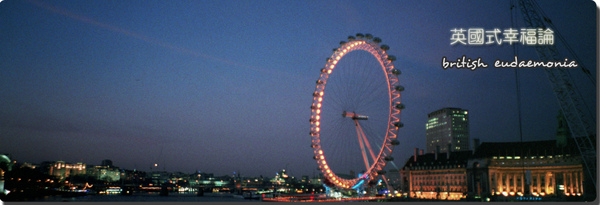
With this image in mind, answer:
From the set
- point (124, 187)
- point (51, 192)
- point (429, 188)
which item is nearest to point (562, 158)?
point (429, 188)

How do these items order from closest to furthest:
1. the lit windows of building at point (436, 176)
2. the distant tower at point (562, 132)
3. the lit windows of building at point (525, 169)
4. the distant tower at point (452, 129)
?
the lit windows of building at point (525, 169) → the distant tower at point (562, 132) → the lit windows of building at point (436, 176) → the distant tower at point (452, 129)

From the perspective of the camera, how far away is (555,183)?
87438 mm

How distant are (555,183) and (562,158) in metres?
4.49

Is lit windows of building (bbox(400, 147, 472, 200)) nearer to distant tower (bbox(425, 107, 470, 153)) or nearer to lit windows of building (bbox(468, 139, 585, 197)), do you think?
lit windows of building (bbox(468, 139, 585, 197))

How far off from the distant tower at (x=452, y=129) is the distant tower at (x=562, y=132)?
8271 centimetres

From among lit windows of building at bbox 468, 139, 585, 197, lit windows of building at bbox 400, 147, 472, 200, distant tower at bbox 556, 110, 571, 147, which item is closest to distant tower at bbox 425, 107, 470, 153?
lit windows of building at bbox 400, 147, 472, 200

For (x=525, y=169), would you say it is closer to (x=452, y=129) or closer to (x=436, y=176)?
(x=436, y=176)

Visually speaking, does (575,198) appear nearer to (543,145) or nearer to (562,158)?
(562,158)

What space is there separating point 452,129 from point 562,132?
8726 centimetres

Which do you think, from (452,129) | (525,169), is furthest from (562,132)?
(452,129)

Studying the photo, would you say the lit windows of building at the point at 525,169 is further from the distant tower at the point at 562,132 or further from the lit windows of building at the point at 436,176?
the lit windows of building at the point at 436,176

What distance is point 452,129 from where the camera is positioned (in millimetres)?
178875

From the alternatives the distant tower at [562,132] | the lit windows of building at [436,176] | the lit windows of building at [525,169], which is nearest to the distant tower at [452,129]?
the lit windows of building at [436,176]

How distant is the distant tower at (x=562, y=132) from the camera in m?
91.2
